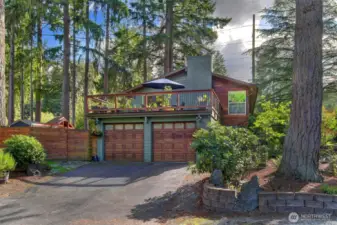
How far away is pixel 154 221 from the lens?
16.9 ft

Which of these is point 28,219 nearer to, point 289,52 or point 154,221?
point 154,221

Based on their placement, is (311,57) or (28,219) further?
(311,57)

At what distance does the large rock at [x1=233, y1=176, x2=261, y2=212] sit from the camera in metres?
5.35

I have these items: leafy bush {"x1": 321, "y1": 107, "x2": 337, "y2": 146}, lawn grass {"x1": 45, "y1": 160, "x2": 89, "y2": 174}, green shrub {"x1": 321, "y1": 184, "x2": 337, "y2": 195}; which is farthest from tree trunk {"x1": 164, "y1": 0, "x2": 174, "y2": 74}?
green shrub {"x1": 321, "y1": 184, "x2": 337, "y2": 195}

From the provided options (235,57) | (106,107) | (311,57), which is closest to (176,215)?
(311,57)

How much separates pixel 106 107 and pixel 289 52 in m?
13.1

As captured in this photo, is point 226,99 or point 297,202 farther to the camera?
point 226,99

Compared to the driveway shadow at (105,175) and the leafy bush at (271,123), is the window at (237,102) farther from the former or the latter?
the driveway shadow at (105,175)

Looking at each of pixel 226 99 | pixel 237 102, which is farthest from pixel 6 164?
pixel 237 102

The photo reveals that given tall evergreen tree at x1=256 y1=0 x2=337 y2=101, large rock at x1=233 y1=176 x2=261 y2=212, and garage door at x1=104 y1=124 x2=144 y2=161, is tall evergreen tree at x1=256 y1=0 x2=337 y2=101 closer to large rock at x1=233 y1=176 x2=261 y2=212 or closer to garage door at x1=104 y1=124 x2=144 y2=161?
garage door at x1=104 y1=124 x2=144 y2=161

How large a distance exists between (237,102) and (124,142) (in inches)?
305

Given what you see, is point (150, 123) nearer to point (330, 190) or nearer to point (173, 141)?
point (173, 141)

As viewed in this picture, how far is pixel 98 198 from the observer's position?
268 inches

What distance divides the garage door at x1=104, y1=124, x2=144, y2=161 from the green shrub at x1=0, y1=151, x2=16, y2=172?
493 centimetres
